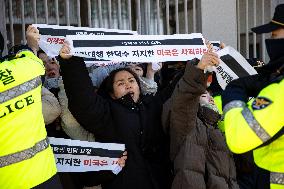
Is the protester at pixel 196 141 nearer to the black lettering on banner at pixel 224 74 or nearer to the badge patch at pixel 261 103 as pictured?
the black lettering on banner at pixel 224 74

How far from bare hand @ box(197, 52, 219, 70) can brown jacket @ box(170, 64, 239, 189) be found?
39 mm

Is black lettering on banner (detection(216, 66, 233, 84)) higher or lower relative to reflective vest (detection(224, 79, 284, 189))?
higher

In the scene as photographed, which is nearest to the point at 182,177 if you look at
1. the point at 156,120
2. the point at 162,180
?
the point at 162,180

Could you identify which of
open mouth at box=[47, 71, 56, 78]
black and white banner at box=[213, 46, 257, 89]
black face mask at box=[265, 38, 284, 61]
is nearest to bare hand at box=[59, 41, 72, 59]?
open mouth at box=[47, 71, 56, 78]

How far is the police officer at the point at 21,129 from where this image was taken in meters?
2.52

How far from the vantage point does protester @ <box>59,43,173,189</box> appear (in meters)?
3.00

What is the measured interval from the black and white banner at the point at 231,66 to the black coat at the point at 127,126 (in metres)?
0.48

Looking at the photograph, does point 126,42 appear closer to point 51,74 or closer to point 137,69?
point 137,69

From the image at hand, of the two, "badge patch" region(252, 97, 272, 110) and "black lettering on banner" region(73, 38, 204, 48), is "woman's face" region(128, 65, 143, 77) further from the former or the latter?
"badge patch" region(252, 97, 272, 110)

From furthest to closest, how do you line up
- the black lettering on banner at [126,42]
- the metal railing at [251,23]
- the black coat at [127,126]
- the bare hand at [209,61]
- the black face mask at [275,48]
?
the metal railing at [251,23] → the black lettering on banner at [126,42] → the black coat at [127,126] → the bare hand at [209,61] → the black face mask at [275,48]

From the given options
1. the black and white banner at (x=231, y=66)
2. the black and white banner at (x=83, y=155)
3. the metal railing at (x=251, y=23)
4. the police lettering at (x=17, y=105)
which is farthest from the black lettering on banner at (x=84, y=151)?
the metal railing at (x=251, y=23)

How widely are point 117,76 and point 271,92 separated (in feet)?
4.85

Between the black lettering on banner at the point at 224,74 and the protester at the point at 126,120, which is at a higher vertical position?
the black lettering on banner at the point at 224,74

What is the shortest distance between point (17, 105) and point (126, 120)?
2.69 ft
